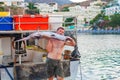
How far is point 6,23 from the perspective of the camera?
1460 centimetres

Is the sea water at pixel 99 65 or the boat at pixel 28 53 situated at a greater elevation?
the boat at pixel 28 53

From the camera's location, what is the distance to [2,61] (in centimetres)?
1520

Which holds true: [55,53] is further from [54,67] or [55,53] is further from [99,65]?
[99,65]

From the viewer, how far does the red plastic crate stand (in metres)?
14.8

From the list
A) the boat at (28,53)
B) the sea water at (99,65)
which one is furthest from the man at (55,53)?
the sea water at (99,65)

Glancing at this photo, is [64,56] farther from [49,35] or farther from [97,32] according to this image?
[97,32]

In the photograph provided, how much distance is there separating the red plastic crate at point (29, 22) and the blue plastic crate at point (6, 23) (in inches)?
5.8

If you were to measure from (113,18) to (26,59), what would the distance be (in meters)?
161

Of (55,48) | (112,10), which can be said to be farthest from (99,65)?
(112,10)

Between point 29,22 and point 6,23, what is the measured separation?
0.81 meters

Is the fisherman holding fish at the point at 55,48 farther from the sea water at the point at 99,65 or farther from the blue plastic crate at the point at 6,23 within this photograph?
the sea water at the point at 99,65

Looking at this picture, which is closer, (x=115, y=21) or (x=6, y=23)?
(x=6, y=23)

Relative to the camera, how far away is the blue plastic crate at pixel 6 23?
48.2ft

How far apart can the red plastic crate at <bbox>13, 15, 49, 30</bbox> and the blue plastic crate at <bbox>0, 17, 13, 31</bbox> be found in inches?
5.8
